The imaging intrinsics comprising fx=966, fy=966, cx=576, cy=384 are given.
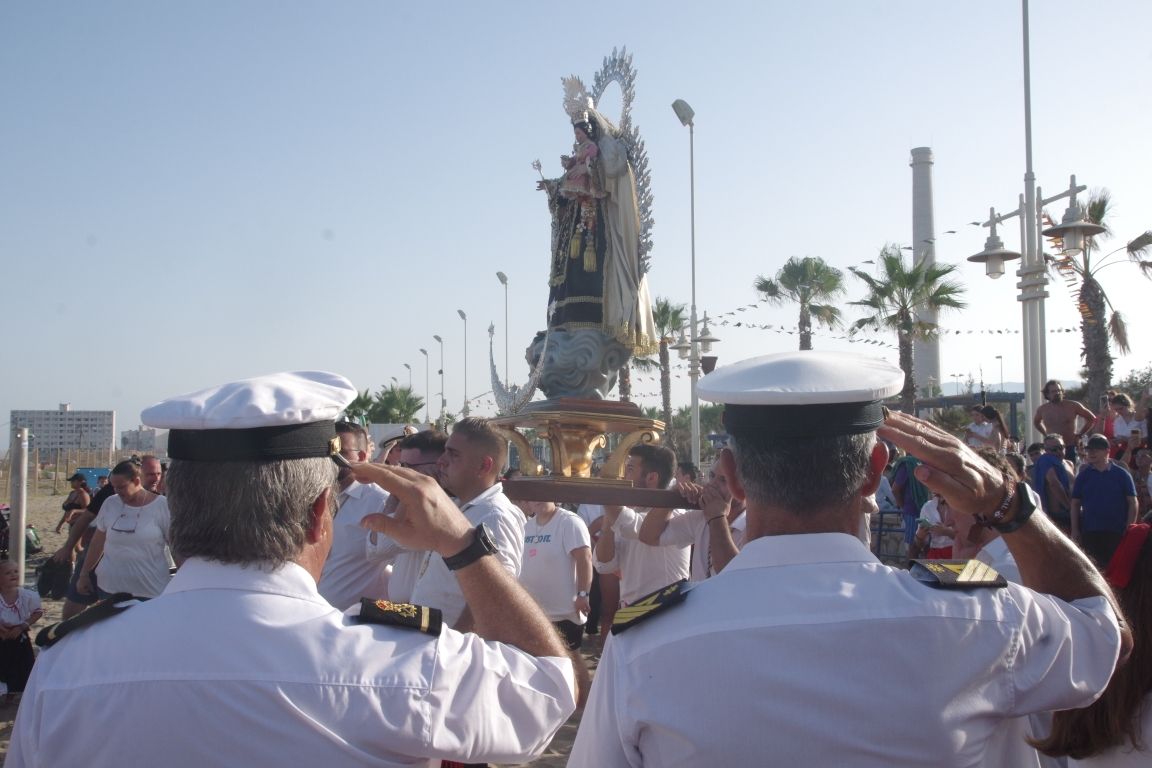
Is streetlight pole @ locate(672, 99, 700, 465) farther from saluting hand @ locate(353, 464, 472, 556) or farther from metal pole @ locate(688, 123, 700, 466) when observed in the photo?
saluting hand @ locate(353, 464, 472, 556)

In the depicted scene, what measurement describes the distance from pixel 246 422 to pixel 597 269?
191 inches

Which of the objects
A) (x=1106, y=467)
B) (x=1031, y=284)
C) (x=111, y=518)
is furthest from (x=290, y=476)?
(x=1031, y=284)

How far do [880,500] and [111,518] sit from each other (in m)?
8.05

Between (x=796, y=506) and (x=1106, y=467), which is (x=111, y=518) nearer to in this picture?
(x=796, y=506)

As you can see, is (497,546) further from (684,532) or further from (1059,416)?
(1059,416)

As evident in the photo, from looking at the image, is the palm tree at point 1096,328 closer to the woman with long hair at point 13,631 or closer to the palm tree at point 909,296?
the palm tree at point 909,296

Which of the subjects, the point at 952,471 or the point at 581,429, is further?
the point at 581,429

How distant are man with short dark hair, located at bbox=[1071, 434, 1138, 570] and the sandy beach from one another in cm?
447

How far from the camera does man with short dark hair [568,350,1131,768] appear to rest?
153cm

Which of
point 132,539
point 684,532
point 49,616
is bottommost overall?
point 49,616

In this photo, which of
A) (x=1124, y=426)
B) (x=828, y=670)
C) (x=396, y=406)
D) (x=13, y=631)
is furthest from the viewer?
(x=396, y=406)

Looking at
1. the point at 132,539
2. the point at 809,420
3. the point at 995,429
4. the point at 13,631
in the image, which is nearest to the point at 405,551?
the point at 809,420

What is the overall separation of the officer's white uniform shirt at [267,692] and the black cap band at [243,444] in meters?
0.24

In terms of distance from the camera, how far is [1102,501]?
8352mm
